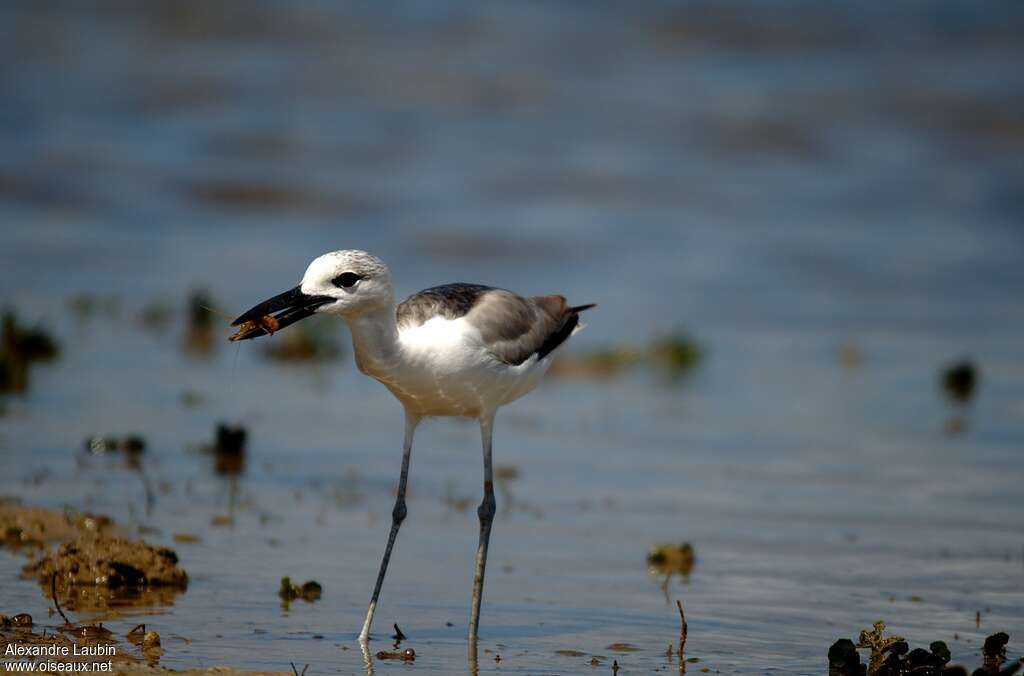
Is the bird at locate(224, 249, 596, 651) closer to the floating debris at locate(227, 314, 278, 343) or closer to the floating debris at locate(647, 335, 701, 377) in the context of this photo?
the floating debris at locate(227, 314, 278, 343)

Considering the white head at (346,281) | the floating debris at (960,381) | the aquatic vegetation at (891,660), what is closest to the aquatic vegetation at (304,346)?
the floating debris at (960,381)

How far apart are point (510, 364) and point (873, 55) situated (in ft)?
63.6

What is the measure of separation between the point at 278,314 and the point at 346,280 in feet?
0.94

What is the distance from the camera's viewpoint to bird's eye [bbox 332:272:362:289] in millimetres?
5453

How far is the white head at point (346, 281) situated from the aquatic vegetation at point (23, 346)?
5.62 m

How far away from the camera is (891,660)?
518 centimetres

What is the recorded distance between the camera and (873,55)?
24.1 meters

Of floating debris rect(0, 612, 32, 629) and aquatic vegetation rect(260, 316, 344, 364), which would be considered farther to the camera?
aquatic vegetation rect(260, 316, 344, 364)

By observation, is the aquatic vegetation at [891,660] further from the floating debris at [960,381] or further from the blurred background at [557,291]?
the floating debris at [960,381]

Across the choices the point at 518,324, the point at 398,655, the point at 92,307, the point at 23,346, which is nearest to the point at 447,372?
the point at 518,324

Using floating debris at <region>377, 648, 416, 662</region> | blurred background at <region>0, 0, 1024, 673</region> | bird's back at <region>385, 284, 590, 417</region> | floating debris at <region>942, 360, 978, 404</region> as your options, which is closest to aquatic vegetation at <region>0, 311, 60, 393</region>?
blurred background at <region>0, 0, 1024, 673</region>

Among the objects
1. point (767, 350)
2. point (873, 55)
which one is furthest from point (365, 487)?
point (873, 55)

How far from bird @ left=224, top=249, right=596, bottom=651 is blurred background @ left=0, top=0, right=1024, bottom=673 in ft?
2.63

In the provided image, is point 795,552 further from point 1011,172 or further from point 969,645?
point 1011,172
